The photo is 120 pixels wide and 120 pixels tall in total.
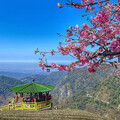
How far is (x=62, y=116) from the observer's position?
13.9m

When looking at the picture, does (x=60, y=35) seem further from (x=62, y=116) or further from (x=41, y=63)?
(x=62, y=116)

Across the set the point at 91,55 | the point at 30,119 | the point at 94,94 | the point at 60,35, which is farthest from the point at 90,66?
the point at 94,94

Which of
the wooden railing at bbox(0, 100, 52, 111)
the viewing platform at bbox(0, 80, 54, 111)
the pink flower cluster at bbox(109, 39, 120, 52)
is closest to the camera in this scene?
the pink flower cluster at bbox(109, 39, 120, 52)

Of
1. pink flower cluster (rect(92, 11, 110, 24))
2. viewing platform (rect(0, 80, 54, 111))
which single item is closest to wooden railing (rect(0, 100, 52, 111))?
viewing platform (rect(0, 80, 54, 111))

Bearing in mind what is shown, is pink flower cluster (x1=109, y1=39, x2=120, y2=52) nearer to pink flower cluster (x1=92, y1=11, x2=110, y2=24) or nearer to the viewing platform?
pink flower cluster (x1=92, y1=11, x2=110, y2=24)

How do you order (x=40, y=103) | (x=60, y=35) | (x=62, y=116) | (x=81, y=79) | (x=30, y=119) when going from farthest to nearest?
(x=81, y=79), (x=40, y=103), (x=62, y=116), (x=30, y=119), (x=60, y=35)

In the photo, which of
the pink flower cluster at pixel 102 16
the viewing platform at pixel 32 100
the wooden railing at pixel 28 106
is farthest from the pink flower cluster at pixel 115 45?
the wooden railing at pixel 28 106

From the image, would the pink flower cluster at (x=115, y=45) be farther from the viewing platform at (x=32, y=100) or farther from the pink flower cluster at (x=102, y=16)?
the viewing platform at (x=32, y=100)

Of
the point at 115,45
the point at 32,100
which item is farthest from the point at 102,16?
the point at 32,100

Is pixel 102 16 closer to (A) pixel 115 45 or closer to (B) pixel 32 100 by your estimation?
(A) pixel 115 45

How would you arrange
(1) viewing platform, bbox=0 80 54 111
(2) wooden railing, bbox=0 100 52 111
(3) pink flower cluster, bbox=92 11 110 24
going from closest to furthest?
(3) pink flower cluster, bbox=92 11 110 24 → (2) wooden railing, bbox=0 100 52 111 → (1) viewing platform, bbox=0 80 54 111

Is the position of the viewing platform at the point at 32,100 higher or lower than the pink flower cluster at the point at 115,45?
lower

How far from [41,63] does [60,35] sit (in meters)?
1.42

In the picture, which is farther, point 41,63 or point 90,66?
point 41,63
